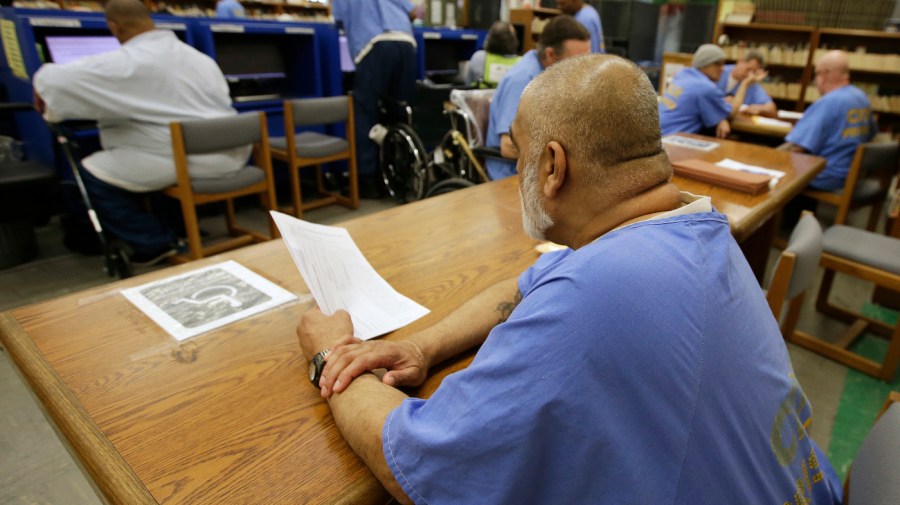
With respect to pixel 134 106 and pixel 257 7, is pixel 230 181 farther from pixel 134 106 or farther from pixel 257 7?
pixel 257 7

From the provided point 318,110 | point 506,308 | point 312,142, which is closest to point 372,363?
point 506,308

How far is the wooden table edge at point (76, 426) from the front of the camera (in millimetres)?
626

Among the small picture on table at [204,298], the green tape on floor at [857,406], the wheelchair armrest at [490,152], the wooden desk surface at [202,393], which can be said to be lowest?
the green tape on floor at [857,406]

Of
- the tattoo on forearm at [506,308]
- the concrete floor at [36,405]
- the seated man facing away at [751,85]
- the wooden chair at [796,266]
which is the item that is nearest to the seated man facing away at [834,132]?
the concrete floor at [36,405]

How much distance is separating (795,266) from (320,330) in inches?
57.7

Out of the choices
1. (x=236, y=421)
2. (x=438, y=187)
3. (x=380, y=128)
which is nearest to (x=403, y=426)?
(x=236, y=421)

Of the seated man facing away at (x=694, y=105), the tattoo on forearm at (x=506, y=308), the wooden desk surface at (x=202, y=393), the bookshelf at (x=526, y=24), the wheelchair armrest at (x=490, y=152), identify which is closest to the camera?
the wooden desk surface at (x=202, y=393)

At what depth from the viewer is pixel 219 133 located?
262 cm

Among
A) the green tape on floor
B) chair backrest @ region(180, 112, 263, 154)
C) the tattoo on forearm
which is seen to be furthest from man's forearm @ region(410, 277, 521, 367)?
chair backrest @ region(180, 112, 263, 154)

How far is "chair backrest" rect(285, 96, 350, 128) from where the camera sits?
10.7 feet

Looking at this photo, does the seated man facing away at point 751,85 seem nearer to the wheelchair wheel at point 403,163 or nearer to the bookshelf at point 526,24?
the bookshelf at point 526,24

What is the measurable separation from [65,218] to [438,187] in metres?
2.21

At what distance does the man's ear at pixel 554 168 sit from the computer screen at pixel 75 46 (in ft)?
11.5

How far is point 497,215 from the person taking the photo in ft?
5.03
